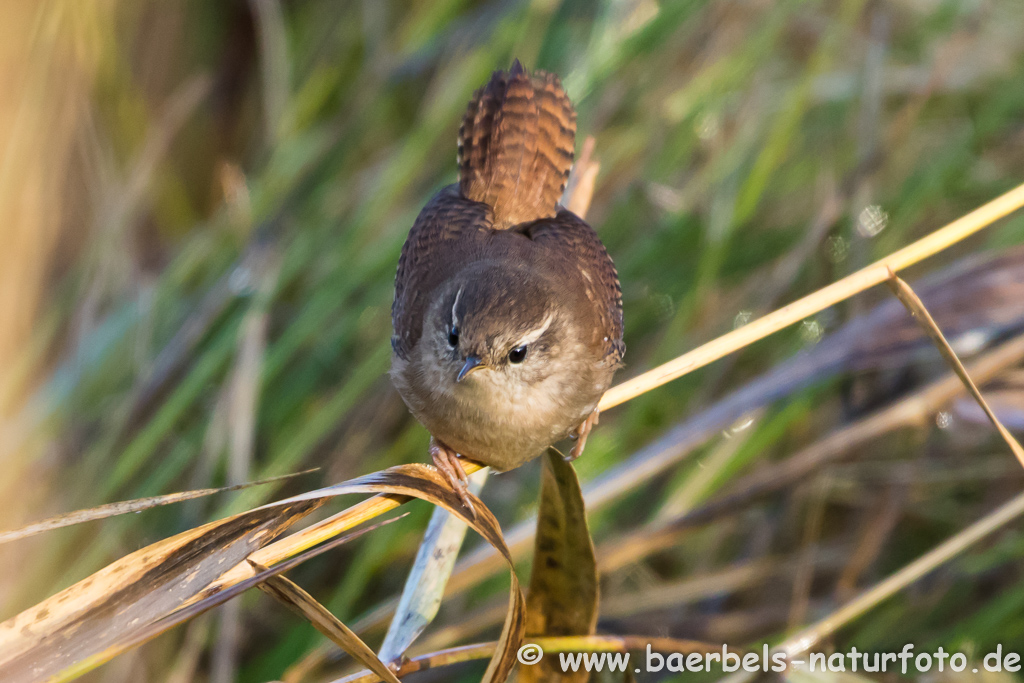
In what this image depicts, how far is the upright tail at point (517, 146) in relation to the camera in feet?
7.77

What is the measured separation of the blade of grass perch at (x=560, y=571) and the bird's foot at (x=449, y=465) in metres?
0.19

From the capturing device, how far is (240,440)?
8.44 feet

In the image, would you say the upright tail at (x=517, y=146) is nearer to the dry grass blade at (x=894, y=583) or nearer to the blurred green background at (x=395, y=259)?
the blurred green background at (x=395, y=259)

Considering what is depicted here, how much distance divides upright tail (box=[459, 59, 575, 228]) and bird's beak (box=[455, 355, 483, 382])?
0.61 metres

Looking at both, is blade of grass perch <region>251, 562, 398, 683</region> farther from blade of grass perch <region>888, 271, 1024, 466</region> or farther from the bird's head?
blade of grass perch <region>888, 271, 1024, 466</region>

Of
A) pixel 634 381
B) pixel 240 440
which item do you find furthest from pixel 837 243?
pixel 240 440

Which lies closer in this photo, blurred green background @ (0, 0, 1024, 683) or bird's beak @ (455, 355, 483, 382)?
bird's beak @ (455, 355, 483, 382)

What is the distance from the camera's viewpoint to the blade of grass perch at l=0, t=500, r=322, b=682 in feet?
3.75

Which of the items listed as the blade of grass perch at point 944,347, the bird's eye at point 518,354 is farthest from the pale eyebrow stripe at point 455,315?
the blade of grass perch at point 944,347

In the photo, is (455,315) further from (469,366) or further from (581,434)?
(581,434)

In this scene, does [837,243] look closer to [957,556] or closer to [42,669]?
[957,556]

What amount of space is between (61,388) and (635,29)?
2.30m

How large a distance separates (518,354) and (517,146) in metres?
0.72

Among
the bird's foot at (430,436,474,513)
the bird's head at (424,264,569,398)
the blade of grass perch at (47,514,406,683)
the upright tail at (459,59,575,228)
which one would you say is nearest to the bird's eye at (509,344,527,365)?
the bird's head at (424,264,569,398)
